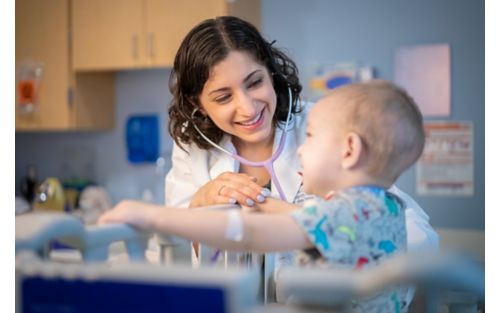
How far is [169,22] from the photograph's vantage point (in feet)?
7.85

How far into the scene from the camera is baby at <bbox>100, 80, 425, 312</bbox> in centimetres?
71

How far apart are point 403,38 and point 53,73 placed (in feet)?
4.93

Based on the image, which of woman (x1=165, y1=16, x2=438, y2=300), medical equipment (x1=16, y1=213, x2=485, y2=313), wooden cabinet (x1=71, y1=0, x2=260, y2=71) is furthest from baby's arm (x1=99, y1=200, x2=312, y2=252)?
wooden cabinet (x1=71, y1=0, x2=260, y2=71)

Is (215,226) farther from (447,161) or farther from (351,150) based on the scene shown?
(447,161)

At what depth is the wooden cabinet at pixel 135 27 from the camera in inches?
92.4

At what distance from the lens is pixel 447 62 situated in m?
2.25

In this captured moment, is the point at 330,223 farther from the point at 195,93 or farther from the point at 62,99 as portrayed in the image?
the point at 62,99

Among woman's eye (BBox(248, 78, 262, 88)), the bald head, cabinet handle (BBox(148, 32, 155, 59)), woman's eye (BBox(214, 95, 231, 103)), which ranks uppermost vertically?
cabinet handle (BBox(148, 32, 155, 59))

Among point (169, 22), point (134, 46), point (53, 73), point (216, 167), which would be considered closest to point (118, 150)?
point (53, 73)

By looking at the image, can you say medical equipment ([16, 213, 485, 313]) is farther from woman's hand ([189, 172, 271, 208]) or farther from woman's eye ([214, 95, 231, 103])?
woman's eye ([214, 95, 231, 103])

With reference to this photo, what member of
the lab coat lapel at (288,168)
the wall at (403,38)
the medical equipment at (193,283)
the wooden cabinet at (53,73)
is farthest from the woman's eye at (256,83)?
the wooden cabinet at (53,73)

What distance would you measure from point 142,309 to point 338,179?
0.39 metres

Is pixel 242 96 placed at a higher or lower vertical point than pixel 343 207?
higher
